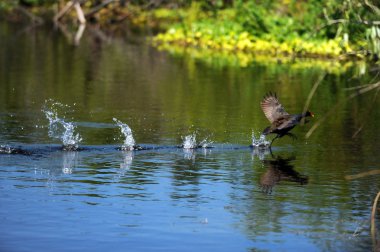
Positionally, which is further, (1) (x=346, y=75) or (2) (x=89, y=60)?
(2) (x=89, y=60)

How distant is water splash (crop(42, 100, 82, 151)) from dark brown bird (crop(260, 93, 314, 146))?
2847mm

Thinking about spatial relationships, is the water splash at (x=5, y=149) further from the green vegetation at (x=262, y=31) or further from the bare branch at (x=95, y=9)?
the bare branch at (x=95, y=9)

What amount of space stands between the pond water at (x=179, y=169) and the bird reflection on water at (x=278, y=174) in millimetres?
26

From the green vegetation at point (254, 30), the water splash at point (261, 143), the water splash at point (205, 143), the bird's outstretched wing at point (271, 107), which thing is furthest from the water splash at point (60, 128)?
the green vegetation at point (254, 30)

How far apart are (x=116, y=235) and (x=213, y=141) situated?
603cm

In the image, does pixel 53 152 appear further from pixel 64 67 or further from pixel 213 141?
pixel 64 67

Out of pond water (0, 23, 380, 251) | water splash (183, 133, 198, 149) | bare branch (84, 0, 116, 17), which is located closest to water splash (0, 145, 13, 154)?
pond water (0, 23, 380, 251)

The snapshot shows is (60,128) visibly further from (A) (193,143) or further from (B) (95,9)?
(B) (95,9)

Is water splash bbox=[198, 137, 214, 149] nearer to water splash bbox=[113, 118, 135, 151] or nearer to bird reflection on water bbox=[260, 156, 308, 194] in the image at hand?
water splash bbox=[113, 118, 135, 151]

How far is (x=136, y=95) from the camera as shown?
858 inches

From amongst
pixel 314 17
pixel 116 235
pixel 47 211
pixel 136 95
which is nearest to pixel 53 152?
pixel 47 211

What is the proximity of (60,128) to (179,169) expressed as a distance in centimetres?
410

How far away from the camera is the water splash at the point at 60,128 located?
1514 centimetres

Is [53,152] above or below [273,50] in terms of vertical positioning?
below
